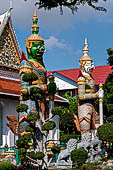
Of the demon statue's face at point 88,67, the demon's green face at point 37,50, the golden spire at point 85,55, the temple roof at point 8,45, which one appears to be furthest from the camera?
the temple roof at point 8,45

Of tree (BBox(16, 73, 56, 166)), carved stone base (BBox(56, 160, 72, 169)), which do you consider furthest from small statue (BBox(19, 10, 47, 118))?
carved stone base (BBox(56, 160, 72, 169))

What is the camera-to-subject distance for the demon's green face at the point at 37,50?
1310 cm

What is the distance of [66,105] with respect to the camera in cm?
2075

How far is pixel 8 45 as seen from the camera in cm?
1830

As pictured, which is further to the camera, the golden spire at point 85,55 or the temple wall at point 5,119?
the temple wall at point 5,119

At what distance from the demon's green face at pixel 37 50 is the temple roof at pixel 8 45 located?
4.64m

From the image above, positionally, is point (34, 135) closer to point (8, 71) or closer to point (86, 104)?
point (86, 104)

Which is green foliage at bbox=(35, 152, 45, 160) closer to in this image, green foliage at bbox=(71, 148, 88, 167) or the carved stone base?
green foliage at bbox=(71, 148, 88, 167)

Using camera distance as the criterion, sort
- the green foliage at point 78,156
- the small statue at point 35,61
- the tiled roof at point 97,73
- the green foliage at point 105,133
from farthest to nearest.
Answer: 1. the tiled roof at point 97,73
2. the green foliage at point 105,133
3. the small statue at point 35,61
4. the green foliage at point 78,156

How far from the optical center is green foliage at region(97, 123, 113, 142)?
43.3 ft

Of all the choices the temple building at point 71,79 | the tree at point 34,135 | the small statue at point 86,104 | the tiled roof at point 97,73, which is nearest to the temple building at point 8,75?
the small statue at point 86,104

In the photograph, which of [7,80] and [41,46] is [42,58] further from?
[7,80]

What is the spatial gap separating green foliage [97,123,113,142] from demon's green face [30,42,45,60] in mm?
3455

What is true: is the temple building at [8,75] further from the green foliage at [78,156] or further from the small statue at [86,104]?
the green foliage at [78,156]
